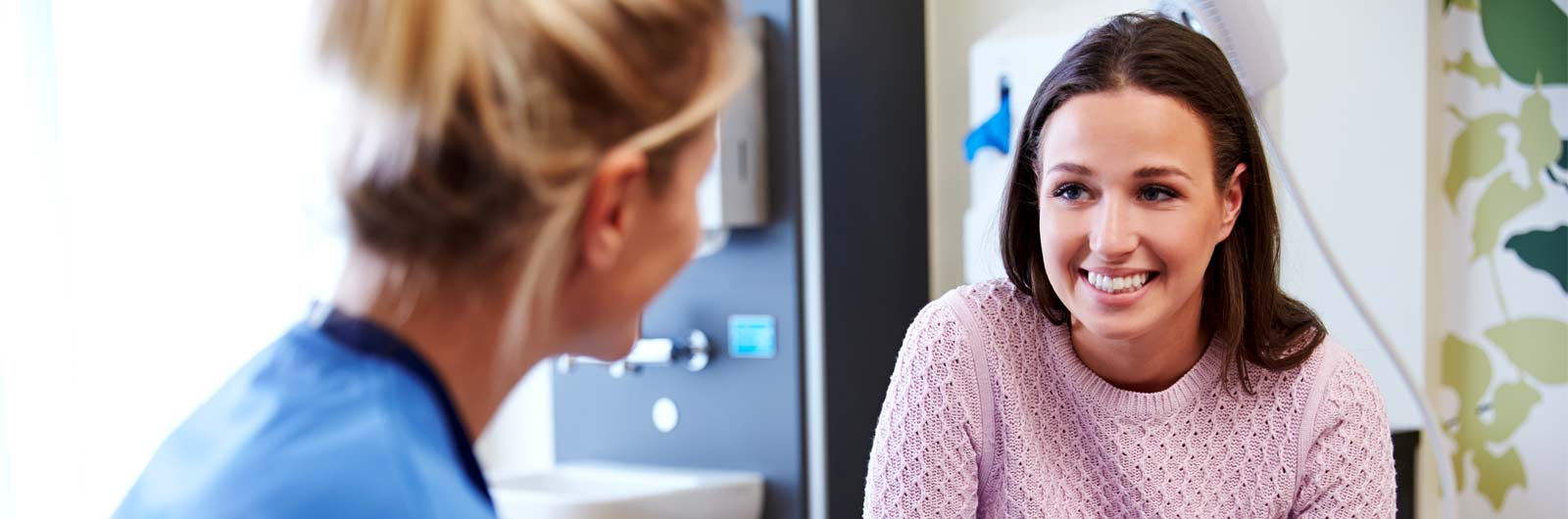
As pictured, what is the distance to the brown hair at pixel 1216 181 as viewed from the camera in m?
1.16

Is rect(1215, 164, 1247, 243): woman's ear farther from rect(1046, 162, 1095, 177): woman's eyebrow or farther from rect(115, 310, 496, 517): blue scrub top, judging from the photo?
rect(115, 310, 496, 517): blue scrub top

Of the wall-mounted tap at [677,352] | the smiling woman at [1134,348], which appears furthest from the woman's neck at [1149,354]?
the wall-mounted tap at [677,352]

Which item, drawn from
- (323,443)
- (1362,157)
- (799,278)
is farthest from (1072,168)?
(799,278)

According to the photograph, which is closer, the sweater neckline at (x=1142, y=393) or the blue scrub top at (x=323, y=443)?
the blue scrub top at (x=323, y=443)

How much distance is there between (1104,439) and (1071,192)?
0.26m

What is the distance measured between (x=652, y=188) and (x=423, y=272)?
106mm

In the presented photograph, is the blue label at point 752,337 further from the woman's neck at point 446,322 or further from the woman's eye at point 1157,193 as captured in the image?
the woman's neck at point 446,322

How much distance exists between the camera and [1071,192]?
46.0 inches

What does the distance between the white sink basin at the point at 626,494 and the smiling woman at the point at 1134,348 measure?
0.83 meters

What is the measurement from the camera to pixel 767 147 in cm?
226

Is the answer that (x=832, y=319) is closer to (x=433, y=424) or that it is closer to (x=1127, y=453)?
(x=1127, y=453)

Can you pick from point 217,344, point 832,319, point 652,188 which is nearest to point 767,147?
point 832,319

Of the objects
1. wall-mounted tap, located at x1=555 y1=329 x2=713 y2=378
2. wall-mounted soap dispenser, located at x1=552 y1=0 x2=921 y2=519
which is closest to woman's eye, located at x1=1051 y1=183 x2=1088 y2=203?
wall-mounted soap dispenser, located at x1=552 y1=0 x2=921 y2=519

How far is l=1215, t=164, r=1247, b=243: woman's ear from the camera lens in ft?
3.88
